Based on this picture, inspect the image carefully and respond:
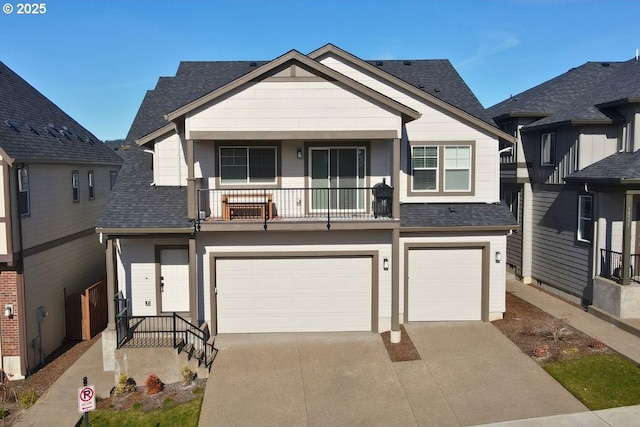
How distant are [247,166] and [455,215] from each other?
627cm

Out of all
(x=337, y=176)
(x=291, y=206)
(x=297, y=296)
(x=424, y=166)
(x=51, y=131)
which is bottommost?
(x=297, y=296)

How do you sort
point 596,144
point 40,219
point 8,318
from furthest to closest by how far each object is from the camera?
point 596,144, point 40,219, point 8,318

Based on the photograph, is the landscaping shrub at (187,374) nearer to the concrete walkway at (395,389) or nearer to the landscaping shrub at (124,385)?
the concrete walkway at (395,389)

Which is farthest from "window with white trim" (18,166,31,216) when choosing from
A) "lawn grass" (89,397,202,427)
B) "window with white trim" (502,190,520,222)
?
"window with white trim" (502,190,520,222)

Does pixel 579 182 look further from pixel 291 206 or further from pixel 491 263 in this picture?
pixel 291 206

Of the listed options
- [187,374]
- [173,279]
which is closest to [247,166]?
[173,279]

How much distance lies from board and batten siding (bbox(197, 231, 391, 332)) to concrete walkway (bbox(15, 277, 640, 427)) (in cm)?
148

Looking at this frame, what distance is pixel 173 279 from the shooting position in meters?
14.4

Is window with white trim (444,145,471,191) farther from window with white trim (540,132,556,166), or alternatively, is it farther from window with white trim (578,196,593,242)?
window with white trim (540,132,556,166)

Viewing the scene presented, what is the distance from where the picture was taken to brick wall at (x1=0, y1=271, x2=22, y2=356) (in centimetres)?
1360

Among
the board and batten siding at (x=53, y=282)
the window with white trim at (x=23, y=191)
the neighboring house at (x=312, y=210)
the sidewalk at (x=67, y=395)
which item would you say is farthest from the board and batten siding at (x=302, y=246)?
the window with white trim at (x=23, y=191)

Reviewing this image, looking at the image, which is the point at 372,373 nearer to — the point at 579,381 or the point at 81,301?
the point at 579,381

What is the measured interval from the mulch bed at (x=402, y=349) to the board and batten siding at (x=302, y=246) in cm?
49

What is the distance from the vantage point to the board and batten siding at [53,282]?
14.2 meters
